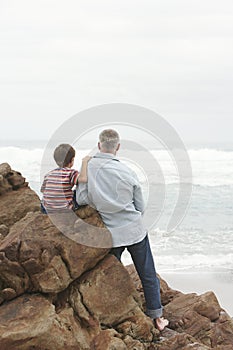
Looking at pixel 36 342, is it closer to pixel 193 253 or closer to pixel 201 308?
pixel 201 308

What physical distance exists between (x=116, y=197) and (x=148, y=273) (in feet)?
3.24

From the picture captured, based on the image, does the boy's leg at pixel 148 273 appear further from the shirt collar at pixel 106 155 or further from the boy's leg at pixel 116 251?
the shirt collar at pixel 106 155

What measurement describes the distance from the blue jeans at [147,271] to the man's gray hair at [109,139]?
1113mm

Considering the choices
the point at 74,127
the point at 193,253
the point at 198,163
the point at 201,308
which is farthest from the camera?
the point at 198,163

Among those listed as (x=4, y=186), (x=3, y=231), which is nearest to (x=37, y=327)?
(x=3, y=231)

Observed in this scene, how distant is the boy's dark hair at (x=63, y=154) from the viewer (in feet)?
18.2

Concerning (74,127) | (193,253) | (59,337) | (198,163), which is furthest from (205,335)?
(198,163)

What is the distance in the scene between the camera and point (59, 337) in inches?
188

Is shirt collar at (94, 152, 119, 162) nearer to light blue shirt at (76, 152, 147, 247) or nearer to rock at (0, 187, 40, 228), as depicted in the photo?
light blue shirt at (76, 152, 147, 247)

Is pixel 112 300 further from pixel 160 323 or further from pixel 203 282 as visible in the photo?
pixel 203 282

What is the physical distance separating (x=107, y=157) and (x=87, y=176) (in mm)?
303

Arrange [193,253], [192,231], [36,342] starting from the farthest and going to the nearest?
[192,231]
[193,253]
[36,342]

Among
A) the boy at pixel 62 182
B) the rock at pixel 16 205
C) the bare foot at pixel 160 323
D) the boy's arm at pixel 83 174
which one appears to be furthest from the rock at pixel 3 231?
the bare foot at pixel 160 323

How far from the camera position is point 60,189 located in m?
5.50
